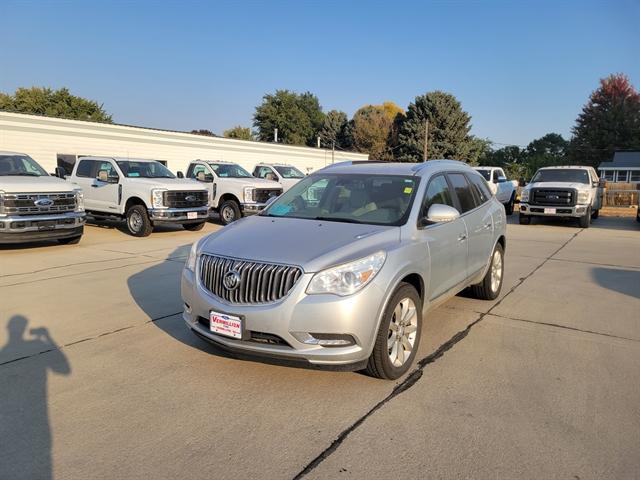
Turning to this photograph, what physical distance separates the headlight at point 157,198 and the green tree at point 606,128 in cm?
5815

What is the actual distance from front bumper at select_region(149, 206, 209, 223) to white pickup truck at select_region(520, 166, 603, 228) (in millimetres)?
10649

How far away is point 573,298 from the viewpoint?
671 centimetres

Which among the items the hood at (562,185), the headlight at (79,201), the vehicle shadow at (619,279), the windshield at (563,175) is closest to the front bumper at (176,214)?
the headlight at (79,201)

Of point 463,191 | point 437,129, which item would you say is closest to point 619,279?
point 463,191

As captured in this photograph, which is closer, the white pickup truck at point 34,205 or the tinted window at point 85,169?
the white pickup truck at point 34,205

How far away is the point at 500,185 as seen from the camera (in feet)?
67.6

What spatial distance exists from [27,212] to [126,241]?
249 cm

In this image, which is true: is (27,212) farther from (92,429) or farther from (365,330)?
(365,330)

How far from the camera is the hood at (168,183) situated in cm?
1264

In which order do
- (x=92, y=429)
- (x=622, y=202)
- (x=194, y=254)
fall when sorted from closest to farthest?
(x=92, y=429)
(x=194, y=254)
(x=622, y=202)

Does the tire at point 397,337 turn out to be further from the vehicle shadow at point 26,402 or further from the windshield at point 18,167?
the windshield at point 18,167

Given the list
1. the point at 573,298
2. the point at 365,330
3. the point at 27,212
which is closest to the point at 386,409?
the point at 365,330

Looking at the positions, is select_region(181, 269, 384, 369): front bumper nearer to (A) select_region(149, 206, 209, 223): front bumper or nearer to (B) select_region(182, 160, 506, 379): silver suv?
(B) select_region(182, 160, 506, 379): silver suv

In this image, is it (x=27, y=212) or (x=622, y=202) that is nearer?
(x=27, y=212)
